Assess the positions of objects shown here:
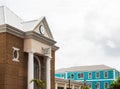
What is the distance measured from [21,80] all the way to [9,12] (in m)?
7.12

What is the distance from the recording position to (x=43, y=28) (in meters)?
31.4

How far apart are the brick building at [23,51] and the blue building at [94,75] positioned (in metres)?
39.1

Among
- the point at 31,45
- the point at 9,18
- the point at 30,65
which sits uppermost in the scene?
the point at 9,18

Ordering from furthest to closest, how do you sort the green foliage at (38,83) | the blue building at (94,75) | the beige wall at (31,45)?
the blue building at (94,75), the beige wall at (31,45), the green foliage at (38,83)

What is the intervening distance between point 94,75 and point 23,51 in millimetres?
47677

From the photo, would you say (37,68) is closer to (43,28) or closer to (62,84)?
(43,28)

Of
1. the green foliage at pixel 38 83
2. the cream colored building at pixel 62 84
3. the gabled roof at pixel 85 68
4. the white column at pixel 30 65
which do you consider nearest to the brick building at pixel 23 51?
the white column at pixel 30 65

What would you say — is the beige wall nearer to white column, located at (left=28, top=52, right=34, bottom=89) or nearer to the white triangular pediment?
white column, located at (left=28, top=52, right=34, bottom=89)

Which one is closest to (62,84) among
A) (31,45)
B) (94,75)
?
(31,45)

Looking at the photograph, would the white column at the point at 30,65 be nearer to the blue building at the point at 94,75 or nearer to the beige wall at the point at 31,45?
the beige wall at the point at 31,45

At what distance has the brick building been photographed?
86.8ft

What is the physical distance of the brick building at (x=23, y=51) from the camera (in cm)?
2645

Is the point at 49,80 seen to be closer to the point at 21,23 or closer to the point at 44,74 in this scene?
the point at 44,74

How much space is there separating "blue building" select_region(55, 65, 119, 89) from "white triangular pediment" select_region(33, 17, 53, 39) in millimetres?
39419
